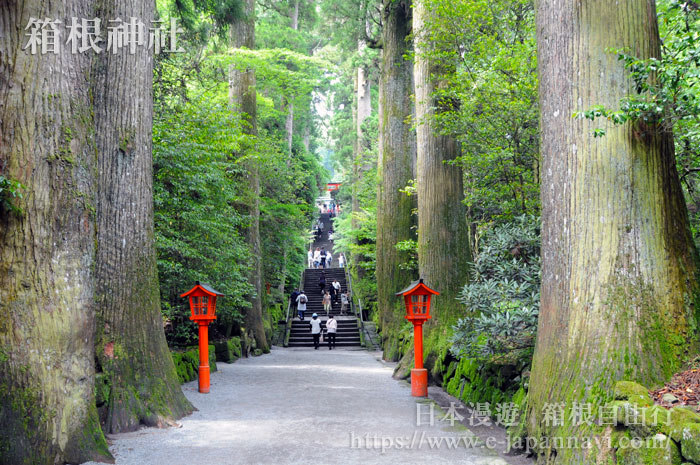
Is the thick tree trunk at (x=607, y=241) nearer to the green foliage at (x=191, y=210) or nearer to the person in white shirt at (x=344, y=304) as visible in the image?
the green foliage at (x=191, y=210)

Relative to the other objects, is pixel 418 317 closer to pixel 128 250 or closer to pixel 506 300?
pixel 506 300


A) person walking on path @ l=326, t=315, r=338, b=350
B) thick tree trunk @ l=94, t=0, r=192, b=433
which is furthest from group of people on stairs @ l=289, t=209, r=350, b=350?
thick tree trunk @ l=94, t=0, r=192, b=433

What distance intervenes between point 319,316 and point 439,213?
16881mm

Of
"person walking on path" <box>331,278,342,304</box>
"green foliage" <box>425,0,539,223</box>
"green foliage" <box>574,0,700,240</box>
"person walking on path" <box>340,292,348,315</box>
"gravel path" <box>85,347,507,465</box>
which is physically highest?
"green foliage" <box>425,0,539,223</box>

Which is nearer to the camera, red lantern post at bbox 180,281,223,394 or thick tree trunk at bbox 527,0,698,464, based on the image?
thick tree trunk at bbox 527,0,698,464

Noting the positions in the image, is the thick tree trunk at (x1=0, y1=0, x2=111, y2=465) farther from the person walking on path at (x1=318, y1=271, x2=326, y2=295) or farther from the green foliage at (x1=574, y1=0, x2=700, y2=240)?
the person walking on path at (x1=318, y1=271, x2=326, y2=295)

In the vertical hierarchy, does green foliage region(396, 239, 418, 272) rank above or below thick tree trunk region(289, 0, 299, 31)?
below

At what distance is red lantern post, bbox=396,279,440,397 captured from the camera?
9.59 meters

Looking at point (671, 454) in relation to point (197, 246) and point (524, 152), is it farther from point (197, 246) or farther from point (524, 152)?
point (197, 246)

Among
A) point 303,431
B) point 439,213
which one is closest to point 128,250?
point 303,431

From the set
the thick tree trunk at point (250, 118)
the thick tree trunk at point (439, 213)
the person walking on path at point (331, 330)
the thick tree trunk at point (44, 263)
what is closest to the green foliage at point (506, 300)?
the thick tree trunk at point (439, 213)

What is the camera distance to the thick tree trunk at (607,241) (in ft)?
15.7

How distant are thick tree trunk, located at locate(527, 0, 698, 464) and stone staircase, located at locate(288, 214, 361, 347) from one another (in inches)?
661

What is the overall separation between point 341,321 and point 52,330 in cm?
1931
